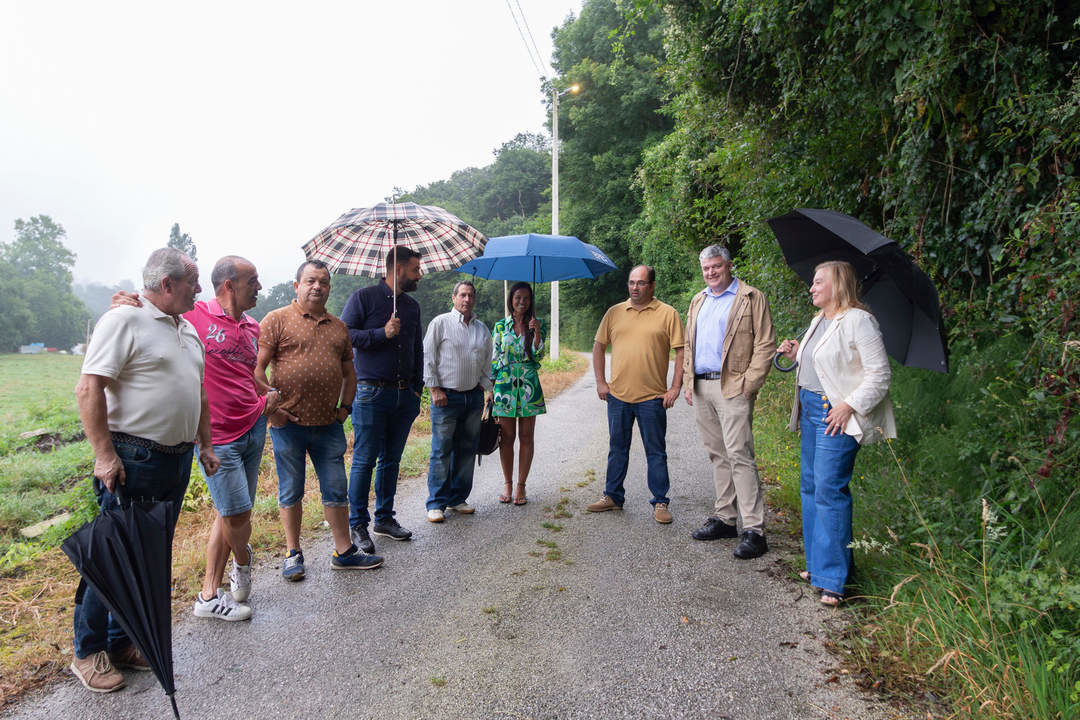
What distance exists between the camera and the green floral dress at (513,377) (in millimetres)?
5105

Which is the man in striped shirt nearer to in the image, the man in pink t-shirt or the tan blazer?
the man in pink t-shirt

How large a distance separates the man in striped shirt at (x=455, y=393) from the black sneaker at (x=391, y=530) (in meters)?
0.36

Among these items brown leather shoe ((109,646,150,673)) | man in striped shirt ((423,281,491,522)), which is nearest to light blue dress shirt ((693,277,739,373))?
man in striped shirt ((423,281,491,522))

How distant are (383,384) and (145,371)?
1.70m

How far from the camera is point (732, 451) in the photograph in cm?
408

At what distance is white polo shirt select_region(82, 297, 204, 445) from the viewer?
242cm

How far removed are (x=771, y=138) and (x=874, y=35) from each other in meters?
2.71

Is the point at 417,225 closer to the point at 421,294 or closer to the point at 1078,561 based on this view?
the point at 1078,561

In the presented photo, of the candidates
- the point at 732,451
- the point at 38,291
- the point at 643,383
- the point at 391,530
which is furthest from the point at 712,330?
the point at 38,291

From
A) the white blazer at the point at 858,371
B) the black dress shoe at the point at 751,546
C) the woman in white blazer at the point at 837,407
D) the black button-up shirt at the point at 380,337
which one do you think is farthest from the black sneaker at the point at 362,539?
the white blazer at the point at 858,371

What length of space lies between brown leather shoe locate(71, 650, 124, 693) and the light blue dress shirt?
3.78 meters

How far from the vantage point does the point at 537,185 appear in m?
55.4

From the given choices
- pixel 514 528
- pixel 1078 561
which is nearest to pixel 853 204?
pixel 1078 561

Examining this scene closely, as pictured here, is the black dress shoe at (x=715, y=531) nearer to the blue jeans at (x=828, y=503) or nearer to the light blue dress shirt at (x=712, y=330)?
the blue jeans at (x=828, y=503)
